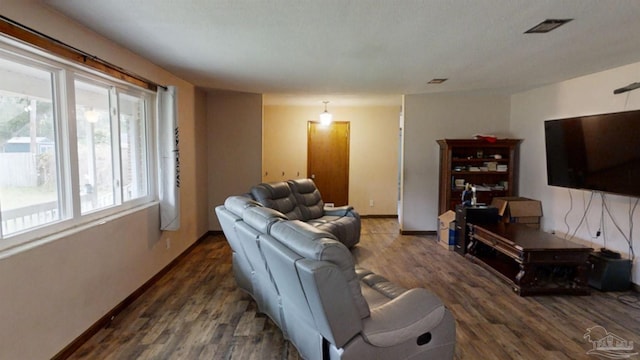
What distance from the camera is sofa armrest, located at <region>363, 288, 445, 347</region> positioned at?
191cm

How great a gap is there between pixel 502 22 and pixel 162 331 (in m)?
3.45

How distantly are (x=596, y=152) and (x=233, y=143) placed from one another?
4.84 meters

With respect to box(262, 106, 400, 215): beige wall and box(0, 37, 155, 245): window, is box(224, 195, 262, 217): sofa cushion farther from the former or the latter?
box(262, 106, 400, 215): beige wall

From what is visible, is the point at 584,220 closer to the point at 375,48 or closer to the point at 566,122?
the point at 566,122

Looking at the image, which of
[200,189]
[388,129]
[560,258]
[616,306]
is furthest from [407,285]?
[388,129]

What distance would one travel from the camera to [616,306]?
3.37m

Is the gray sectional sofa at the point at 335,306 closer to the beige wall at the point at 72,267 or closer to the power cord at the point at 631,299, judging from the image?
the beige wall at the point at 72,267

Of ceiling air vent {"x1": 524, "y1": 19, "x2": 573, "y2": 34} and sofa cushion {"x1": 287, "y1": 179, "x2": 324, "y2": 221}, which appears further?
sofa cushion {"x1": 287, "y1": 179, "x2": 324, "y2": 221}

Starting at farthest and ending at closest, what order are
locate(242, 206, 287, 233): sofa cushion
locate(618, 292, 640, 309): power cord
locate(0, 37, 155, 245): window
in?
locate(618, 292, 640, 309): power cord → locate(242, 206, 287, 233): sofa cushion → locate(0, 37, 155, 245): window

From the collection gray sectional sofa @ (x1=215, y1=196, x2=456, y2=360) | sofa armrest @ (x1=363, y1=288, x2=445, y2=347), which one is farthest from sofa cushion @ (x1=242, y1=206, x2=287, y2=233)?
sofa armrest @ (x1=363, y1=288, x2=445, y2=347)

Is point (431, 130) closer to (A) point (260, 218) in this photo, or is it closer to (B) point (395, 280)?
(B) point (395, 280)

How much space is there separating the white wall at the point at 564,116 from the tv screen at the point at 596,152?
38cm

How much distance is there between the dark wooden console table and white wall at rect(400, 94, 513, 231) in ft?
5.89

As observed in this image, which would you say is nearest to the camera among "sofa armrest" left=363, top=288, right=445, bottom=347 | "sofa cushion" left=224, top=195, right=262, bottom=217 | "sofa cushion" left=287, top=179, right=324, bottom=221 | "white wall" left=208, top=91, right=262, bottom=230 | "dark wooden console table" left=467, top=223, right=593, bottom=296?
"sofa armrest" left=363, top=288, right=445, bottom=347
